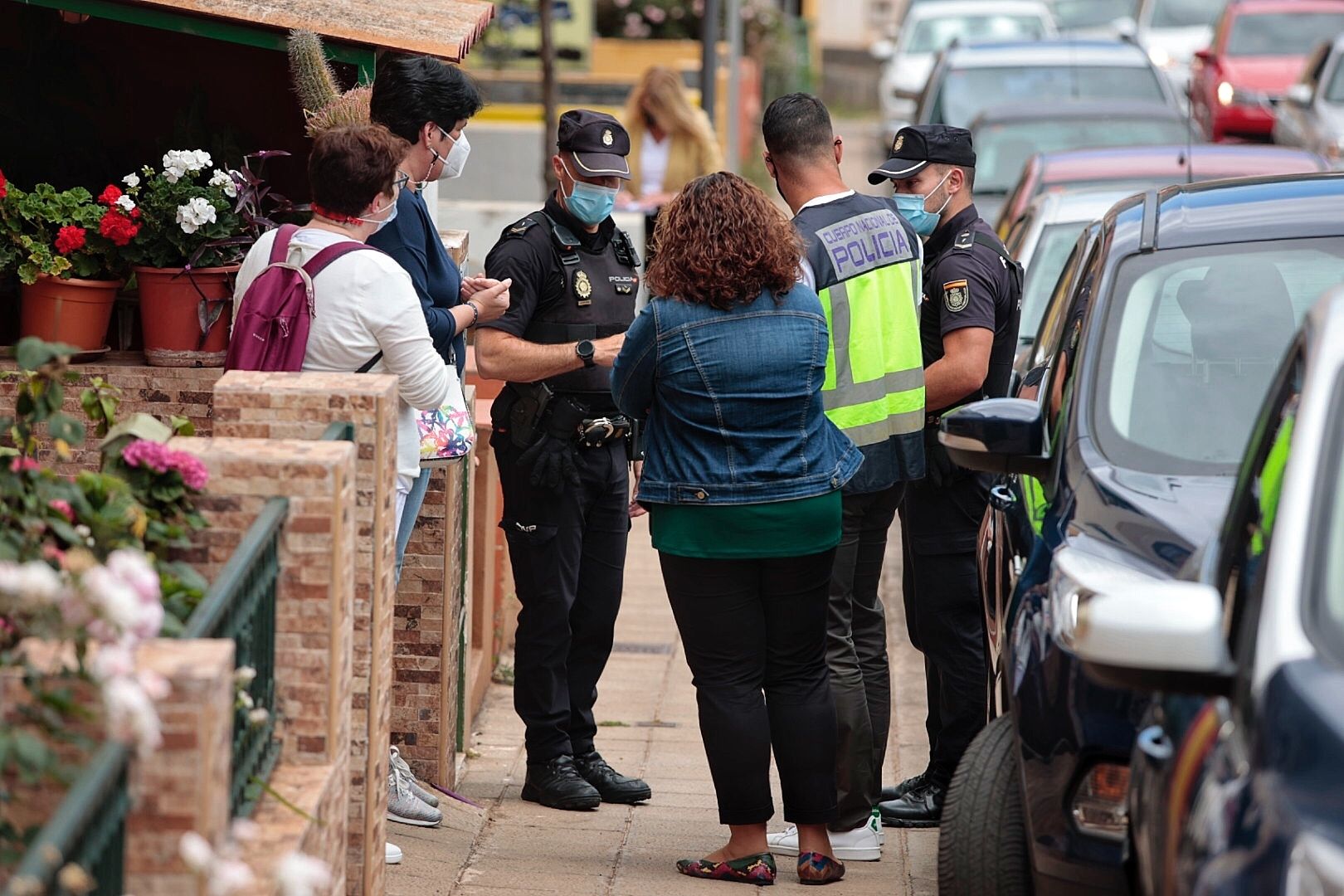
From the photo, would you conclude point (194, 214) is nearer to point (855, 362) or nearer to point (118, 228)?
point (118, 228)

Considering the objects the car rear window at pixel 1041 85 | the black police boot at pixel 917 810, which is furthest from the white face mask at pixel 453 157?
the car rear window at pixel 1041 85

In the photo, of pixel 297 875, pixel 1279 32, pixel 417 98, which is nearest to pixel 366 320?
pixel 417 98

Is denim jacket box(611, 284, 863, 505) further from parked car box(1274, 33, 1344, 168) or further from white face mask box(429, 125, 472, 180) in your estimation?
parked car box(1274, 33, 1344, 168)

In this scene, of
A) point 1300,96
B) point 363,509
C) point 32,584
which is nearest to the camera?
point 32,584

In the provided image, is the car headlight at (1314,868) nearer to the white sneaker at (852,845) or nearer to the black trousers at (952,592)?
the white sneaker at (852,845)

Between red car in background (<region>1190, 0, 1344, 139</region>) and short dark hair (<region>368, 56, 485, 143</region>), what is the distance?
1557cm

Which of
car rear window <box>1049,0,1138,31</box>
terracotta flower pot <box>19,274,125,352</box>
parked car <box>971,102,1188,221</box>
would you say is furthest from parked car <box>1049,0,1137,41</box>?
terracotta flower pot <box>19,274,125,352</box>

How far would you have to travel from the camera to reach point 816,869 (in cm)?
511

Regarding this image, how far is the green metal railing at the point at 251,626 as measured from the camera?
318cm

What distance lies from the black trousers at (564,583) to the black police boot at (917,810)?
953 millimetres

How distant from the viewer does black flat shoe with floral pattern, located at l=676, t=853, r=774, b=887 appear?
5.09 m

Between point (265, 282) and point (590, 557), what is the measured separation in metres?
1.66

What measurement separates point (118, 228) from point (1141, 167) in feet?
19.3

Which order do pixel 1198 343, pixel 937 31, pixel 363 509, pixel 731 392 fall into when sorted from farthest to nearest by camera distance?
pixel 937 31, pixel 1198 343, pixel 731 392, pixel 363 509
